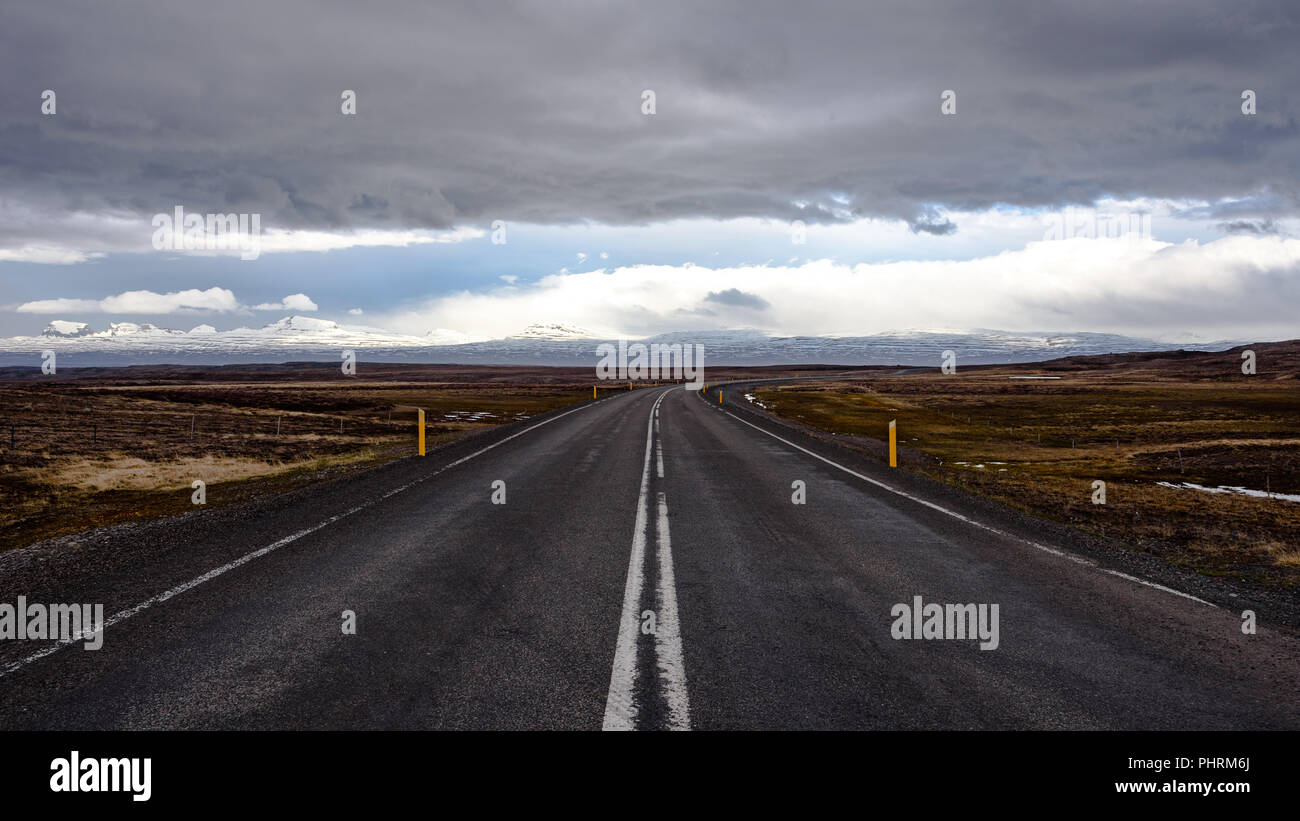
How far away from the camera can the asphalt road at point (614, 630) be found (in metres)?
4.49

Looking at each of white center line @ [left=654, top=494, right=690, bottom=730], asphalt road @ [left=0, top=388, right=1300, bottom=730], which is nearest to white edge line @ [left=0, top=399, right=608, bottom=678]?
asphalt road @ [left=0, top=388, right=1300, bottom=730]

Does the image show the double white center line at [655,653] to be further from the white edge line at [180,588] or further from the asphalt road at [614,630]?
the white edge line at [180,588]

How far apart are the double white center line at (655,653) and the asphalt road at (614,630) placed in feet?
0.10

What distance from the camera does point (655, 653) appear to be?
5.43 meters

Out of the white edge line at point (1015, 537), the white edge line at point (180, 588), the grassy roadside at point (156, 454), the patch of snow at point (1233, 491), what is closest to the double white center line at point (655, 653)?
the white edge line at point (180, 588)

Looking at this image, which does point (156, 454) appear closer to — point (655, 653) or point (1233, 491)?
point (655, 653)

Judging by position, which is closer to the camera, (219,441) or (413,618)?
(413,618)

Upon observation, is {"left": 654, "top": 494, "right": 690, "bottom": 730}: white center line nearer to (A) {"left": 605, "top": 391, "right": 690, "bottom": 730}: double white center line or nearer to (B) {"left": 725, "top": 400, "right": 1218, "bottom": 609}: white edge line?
(A) {"left": 605, "top": 391, "right": 690, "bottom": 730}: double white center line

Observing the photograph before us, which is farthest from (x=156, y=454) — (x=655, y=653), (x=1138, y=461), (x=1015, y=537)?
(x=1138, y=461)

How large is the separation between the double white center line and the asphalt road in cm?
3
